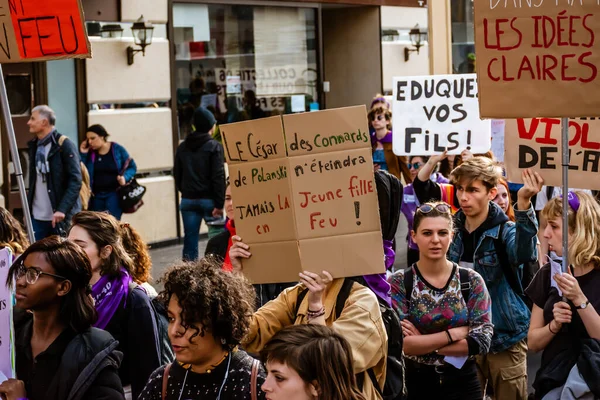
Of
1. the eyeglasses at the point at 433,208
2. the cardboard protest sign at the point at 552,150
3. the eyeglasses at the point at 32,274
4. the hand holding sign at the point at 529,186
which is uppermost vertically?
the cardboard protest sign at the point at 552,150

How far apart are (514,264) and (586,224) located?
2.91 feet

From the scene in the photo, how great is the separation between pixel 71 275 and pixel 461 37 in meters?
16.6

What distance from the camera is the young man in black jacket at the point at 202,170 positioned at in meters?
10.6

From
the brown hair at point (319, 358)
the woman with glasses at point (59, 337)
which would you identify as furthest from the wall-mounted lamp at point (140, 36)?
the brown hair at point (319, 358)

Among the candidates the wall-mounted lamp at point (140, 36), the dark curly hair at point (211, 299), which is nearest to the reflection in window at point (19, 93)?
the wall-mounted lamp at point (140, 36)

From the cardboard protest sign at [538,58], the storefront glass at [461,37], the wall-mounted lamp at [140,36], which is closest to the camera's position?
the cardboard protest sign at [538,58]

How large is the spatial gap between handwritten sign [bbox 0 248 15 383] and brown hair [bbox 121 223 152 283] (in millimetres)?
869

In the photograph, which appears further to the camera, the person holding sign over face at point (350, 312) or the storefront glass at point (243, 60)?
the storefront glass at point (243, 60)

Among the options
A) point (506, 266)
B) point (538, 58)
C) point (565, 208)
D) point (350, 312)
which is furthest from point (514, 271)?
point (350, 312)

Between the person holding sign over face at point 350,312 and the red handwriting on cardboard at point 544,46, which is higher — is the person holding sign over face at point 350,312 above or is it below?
below

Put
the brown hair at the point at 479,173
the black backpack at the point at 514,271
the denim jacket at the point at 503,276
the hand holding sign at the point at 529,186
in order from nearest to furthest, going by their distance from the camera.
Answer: the hand holding sign at the point at 529,186, the denim jacket at the point at 503,276, the black backpack at the point at 514,271, the brown hair at the point at 479,173

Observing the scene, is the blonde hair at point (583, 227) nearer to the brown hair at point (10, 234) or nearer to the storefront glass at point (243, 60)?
the brown hair at point (10, 234)

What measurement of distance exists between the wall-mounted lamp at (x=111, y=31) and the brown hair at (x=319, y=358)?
9.72 m

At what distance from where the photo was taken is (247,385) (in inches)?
137
